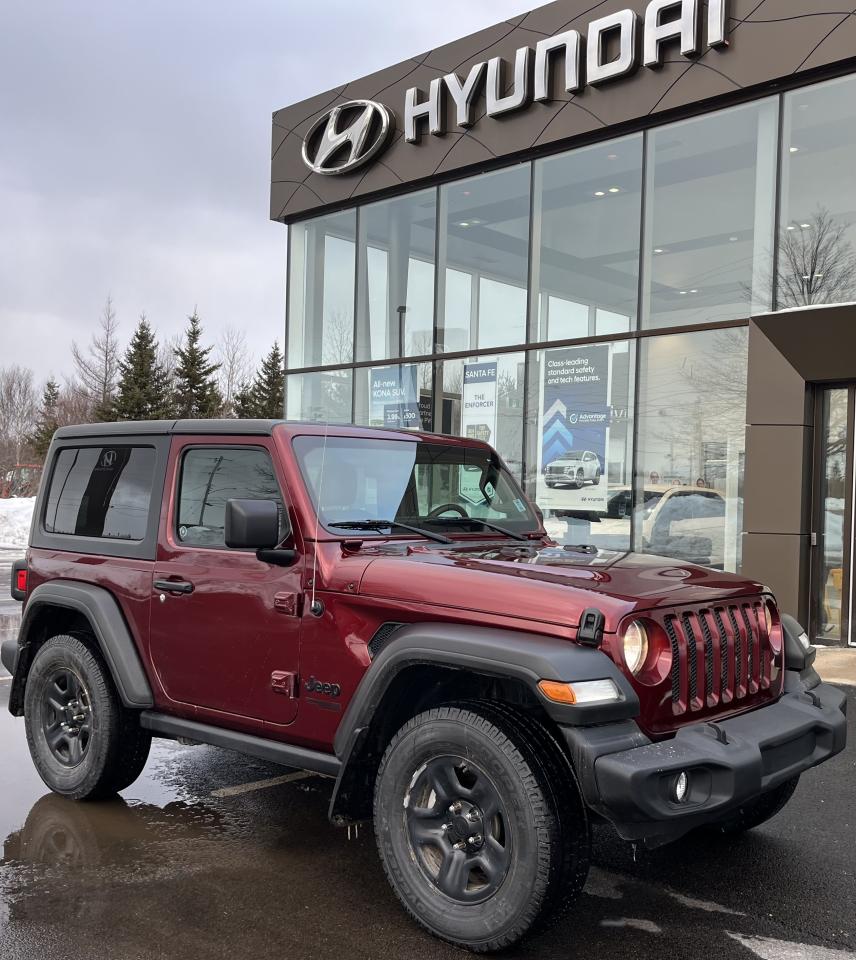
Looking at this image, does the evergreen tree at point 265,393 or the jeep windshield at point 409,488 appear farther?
the evergreen tree at point 265,393

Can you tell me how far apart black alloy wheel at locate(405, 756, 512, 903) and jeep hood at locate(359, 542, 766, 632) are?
575 millimetres

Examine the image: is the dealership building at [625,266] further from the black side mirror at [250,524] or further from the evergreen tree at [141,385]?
the evergreen tree at [141,385]

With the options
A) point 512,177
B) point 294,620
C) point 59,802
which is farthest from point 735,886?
point 512,177

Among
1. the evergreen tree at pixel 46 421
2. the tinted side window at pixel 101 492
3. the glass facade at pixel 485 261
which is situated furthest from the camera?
the evergreen tree at pixel 46 421

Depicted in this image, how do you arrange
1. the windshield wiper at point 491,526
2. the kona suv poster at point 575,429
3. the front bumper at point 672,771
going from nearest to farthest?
the front bumper at point 672,771 → the windshield wiper at point 491,526 → the kona suv poster at point 575,429

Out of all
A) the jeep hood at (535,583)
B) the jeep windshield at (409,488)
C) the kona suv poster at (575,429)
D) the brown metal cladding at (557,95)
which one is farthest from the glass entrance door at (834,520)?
the jeep hood at (535,583)

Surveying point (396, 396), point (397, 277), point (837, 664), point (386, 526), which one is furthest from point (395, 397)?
point (386, 526)

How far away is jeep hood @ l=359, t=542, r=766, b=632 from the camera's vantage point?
3295 mm

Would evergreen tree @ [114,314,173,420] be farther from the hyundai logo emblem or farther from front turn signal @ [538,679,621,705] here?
front turn signal @ [538,679,621,705]

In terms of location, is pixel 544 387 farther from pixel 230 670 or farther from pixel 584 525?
pixel 230 670

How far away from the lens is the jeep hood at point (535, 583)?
3.29 m

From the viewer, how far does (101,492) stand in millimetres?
5016

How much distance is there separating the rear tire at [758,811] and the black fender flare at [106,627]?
2718mm

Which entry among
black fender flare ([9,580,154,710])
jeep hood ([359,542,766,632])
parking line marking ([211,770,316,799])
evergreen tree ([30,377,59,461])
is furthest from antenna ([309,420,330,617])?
evergreen tree ([30,377,59,461])
